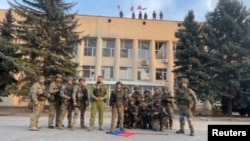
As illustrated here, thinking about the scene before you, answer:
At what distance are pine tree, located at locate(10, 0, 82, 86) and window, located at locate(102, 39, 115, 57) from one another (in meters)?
11.7

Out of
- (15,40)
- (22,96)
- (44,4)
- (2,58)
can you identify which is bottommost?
(22,96)

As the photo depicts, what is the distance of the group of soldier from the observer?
11093mm

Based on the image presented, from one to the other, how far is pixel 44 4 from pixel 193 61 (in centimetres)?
1235

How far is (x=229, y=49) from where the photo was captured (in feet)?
84.4

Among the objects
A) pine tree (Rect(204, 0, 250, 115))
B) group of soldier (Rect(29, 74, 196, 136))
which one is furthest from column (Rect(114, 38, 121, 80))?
group of soldier (Rect(29, 74, 196, 136))

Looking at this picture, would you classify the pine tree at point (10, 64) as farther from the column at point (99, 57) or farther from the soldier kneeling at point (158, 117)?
the soldier kneeling at point (158, 117)

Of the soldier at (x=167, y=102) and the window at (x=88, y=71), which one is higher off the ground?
the window at (x=88, y=71)

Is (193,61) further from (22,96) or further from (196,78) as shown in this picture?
(22,96)

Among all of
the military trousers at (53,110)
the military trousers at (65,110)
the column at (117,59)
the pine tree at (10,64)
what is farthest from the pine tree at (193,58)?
the military trousers at (53,110)

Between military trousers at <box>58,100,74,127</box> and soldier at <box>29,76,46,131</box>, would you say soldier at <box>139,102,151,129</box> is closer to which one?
military trousers at <box>58,100,74,127</box>

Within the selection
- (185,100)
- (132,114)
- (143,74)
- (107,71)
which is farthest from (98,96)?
(143,74)

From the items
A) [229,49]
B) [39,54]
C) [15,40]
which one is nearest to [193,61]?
[229,49]

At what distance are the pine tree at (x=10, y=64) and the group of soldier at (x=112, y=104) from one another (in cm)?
1237

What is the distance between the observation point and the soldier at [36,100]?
425 inches
